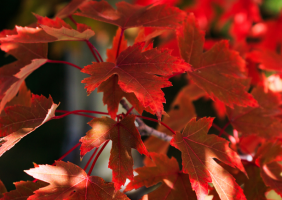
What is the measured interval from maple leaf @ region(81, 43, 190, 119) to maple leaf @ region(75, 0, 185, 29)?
111mm

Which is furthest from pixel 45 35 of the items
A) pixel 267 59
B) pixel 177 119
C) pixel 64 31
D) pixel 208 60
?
pixel 267 59

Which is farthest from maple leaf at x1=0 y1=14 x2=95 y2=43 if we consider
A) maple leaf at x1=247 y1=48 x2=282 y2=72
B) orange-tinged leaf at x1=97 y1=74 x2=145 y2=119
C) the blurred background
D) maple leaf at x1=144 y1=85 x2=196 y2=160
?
the blurred background

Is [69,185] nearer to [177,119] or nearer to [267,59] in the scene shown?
[177,119]

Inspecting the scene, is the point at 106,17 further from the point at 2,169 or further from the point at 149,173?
the point at 2,169

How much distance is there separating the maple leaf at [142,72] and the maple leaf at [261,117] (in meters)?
0.32

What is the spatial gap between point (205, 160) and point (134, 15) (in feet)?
1.22

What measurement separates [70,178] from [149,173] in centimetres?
17

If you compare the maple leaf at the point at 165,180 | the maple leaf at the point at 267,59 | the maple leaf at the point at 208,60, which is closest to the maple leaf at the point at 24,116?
the maple leaf at the point at 165,180

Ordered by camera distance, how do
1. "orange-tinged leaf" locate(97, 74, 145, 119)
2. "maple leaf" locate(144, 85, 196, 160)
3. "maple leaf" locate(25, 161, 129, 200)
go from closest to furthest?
"maple leaf" locate(25, 161, 129, 200)
"orange-tinged leaf" locate(97, 74, 145, 119)
"maple leaf" locate(144, 85, 196, 160)

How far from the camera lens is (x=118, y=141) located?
421 millimetres

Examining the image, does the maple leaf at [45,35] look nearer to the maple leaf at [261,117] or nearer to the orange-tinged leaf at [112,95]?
the orange-tinged leaf at [112,95]

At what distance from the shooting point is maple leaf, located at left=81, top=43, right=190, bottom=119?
39cm

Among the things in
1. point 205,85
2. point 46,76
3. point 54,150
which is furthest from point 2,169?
point 205,85

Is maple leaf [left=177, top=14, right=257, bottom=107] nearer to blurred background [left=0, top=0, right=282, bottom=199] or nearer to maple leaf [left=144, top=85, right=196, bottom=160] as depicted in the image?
maple leaf [left=144, top=85, right=196, bottom=160]
